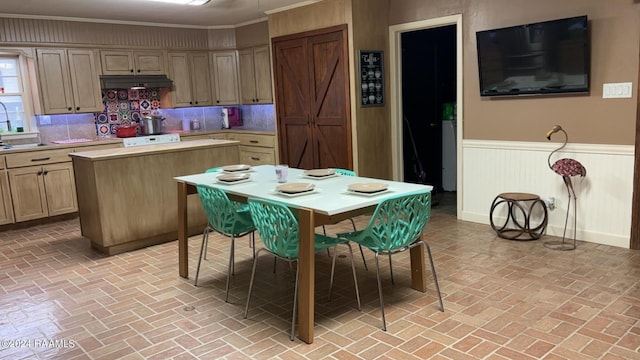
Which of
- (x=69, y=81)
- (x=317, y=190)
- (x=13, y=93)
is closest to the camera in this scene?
(x=317, y=190)

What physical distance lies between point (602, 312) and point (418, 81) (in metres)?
3.97

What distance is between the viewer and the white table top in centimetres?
277

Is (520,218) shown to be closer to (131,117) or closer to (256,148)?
(256,148)

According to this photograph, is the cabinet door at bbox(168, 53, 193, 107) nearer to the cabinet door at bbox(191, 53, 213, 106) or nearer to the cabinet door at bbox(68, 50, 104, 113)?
the cabinet door at bbox(191, 53, 213, 106)

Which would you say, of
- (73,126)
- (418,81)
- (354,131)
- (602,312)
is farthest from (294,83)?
(602,312)

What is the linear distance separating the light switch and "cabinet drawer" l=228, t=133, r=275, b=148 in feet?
13.2

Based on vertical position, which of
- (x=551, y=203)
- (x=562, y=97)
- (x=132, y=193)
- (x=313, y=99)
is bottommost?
(x=551, y=203)

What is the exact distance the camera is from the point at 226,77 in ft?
24.8

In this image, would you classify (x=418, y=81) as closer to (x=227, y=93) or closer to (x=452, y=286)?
(x=227, y=93)

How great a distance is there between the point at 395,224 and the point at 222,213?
1203mm

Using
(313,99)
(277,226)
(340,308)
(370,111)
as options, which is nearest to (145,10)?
(313,99)

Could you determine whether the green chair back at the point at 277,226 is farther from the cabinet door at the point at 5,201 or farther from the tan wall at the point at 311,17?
the cabinet door at the point at 5,201

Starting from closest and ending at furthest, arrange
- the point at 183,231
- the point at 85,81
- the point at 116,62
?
the point at 183,231 < the point at 85,81 < the point at 116,62

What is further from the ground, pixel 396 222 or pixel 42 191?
pixel 396 222
